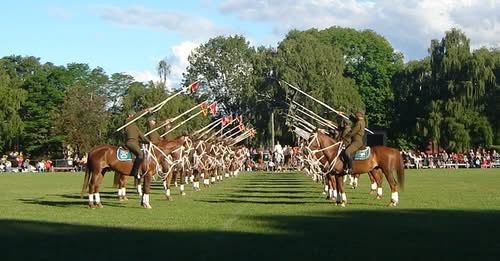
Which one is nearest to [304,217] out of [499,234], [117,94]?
[499,234]

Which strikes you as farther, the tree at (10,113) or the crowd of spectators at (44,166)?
the tree at (10,113)

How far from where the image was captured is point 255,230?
61.8ft

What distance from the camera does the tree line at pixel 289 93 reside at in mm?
93000

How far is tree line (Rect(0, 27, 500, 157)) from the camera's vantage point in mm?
93000

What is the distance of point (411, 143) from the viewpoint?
105 meters

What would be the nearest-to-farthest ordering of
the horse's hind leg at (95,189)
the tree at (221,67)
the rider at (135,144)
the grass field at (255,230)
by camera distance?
the grass field at (255,230) < the horse's hind leg at (95,189) < the rider at (135,144) < the tree at (221,67)

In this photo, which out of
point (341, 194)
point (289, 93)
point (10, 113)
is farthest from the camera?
point (10, 113)

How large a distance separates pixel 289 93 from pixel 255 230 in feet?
260

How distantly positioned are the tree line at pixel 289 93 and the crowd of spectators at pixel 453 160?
3902 mm

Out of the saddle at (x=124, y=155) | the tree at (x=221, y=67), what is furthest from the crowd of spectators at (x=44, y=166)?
the saddle at (x=124, y=155)

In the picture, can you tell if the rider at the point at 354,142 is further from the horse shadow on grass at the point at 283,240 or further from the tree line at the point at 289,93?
the tree line at the point at 289,93

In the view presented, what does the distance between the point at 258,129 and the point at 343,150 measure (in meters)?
74.5

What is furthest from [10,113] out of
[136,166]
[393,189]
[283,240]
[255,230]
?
[283,240]

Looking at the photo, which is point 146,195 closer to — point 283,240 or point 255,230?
point 255,230
